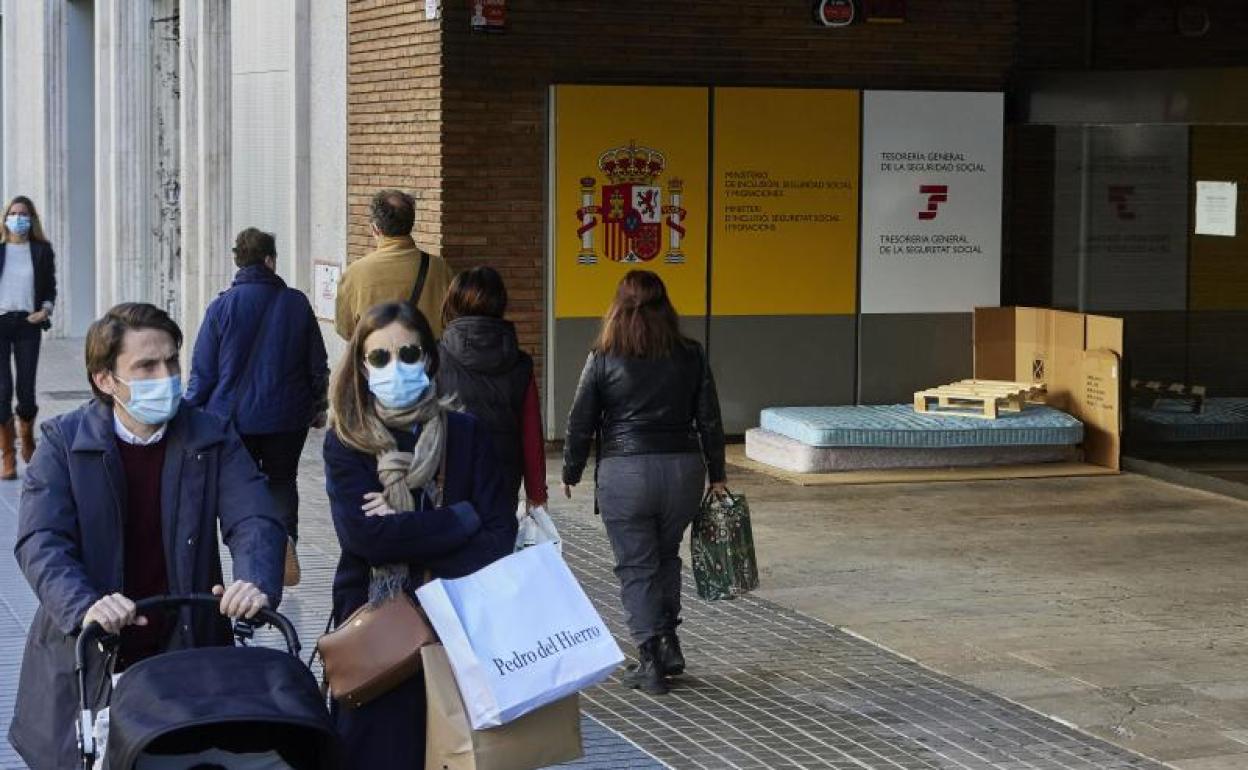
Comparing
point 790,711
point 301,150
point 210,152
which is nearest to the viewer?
point 790,711

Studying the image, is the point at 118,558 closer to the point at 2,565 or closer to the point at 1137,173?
the point at 2,565

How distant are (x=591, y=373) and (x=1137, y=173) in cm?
753

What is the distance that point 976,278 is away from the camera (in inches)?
644

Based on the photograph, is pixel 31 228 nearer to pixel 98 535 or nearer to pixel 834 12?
pixel 834 12

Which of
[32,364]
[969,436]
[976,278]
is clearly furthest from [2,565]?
[976,278]

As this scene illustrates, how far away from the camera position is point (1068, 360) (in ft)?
50.2

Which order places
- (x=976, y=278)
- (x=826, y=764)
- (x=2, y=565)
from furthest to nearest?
(x=976, y=278), (x=2, y=565), (x=826, y=764)

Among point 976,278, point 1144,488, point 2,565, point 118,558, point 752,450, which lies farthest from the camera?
point 976,278

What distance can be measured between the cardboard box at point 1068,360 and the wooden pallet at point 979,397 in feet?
0.68

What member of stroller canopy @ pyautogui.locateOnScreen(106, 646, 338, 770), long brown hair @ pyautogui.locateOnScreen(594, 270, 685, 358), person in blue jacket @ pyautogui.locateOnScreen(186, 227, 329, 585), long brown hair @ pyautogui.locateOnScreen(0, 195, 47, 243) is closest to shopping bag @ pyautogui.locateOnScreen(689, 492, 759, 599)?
long brown hair @ pyautogui.locateOnScreen(594, 270, 685, 358)

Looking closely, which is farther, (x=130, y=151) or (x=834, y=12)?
(x=130, y=151)

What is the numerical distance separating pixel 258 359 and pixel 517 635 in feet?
17.8

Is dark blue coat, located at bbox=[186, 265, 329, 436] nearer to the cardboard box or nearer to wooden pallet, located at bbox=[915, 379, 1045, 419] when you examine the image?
wooden pallet, located at bbox=[915, 379, 1045, 419]

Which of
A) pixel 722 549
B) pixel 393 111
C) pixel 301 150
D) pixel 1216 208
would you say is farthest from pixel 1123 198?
pixel 722 549
